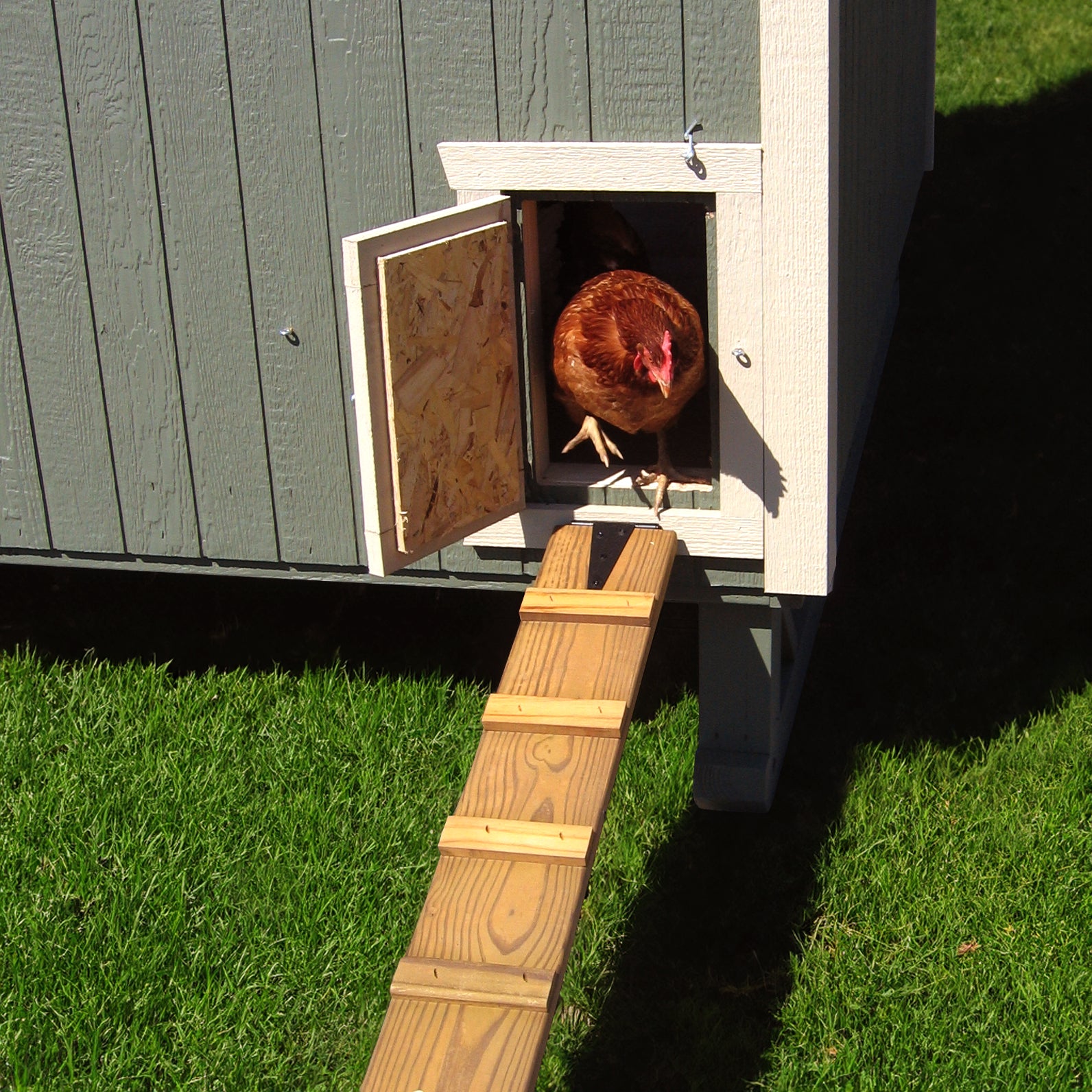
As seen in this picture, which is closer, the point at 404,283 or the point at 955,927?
the point at 404,283

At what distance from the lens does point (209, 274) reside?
3.82 m

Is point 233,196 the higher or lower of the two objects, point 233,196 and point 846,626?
the higher

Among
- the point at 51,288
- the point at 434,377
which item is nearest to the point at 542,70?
the point at 434,377

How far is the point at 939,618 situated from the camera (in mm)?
5168

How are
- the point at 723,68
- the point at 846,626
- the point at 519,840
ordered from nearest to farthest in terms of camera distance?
the point at 519,840
the point at 723,68
the point at 846,626

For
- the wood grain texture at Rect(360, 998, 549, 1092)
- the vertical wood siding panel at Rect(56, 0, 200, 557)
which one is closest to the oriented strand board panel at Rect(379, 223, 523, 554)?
the vertical wood siding panel at Rect(56, 0, 200, 557)

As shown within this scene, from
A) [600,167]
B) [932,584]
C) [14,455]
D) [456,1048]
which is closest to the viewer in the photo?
[456,1048]

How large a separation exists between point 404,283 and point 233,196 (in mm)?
791

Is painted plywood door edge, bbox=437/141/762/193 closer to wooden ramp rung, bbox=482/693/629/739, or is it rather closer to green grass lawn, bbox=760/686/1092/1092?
wooden ramp rung, bbox=482/693/629/739

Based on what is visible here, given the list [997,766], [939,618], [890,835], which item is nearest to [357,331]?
[890,835]

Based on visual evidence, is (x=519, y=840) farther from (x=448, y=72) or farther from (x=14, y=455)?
(x=14, y=455)

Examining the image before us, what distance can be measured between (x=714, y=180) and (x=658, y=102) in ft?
0.71

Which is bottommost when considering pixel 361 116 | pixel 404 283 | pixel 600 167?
pixel 404 283

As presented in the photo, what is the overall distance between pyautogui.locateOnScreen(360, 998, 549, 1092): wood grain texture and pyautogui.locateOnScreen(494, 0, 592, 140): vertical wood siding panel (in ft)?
6.39
